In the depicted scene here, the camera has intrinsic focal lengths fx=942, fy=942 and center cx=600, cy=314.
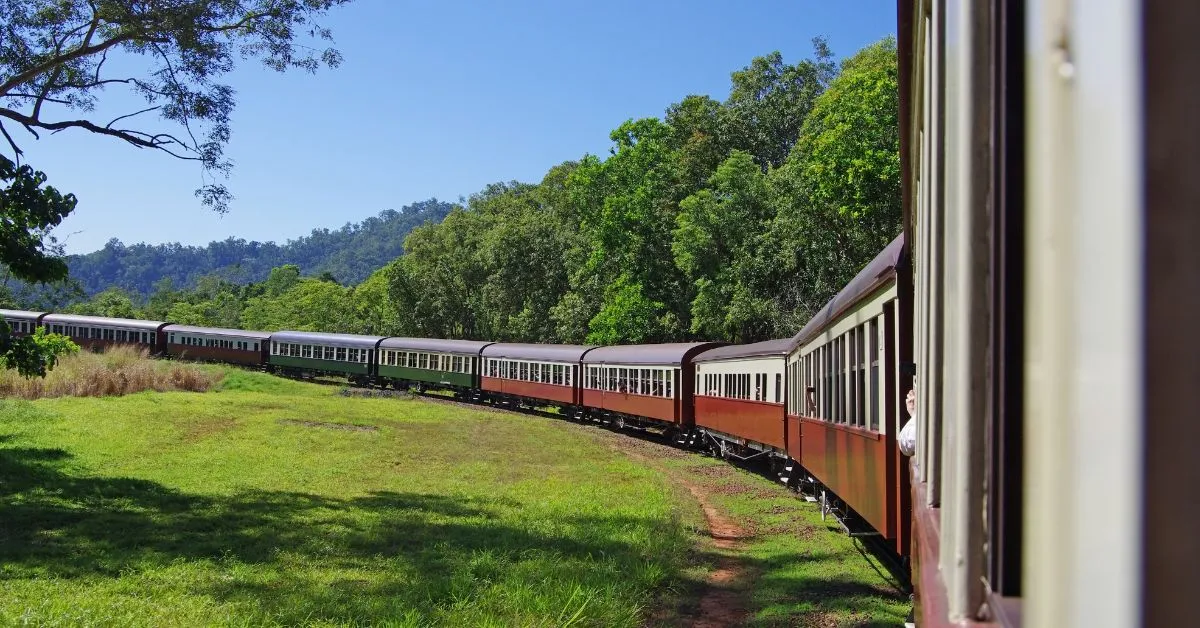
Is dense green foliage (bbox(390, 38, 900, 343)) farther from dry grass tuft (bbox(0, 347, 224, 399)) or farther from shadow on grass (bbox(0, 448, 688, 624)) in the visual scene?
shadow on grass (bbox(0, 448, 688, 624))

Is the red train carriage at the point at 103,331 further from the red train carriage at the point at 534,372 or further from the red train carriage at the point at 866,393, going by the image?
the red train carriage at the point at 866,393

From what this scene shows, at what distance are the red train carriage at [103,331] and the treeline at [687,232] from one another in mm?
17000

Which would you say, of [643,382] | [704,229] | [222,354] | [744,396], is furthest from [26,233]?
[222,354]

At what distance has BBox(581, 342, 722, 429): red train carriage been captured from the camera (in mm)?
24266

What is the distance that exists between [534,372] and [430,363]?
29.4 feet

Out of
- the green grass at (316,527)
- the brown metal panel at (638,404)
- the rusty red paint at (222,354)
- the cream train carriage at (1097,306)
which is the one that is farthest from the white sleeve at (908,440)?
the rusty red paint at (222,354)

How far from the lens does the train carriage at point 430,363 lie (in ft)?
133

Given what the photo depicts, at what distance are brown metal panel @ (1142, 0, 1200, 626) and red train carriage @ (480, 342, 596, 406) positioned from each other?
3127 centimetres

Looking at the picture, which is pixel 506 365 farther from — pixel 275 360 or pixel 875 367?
pixel 875 367

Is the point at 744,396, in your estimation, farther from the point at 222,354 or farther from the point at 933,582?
A: the point at 222,354

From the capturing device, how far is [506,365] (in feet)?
123

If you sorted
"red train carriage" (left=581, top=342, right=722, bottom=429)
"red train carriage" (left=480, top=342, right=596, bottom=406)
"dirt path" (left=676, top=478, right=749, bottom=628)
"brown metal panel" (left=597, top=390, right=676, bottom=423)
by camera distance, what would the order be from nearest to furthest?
"dirt path" (left=676, top=478, right=749, bottom=628) → "red train carriage" (left=581, top=342, right=722, bottom=429) → "brown metal panel" (left=597, top=390, right=676, bottom=423) → "red train carriage" (left=480, top=342, right=596, bottom=406)

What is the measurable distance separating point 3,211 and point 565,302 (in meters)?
38.4

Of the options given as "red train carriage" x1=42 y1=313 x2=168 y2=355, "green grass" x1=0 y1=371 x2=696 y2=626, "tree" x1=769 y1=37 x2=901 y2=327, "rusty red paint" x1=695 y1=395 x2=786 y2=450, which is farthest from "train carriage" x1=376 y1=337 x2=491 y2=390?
"rusty red paint" x1=695 y1=395 x2=786 y2=450
